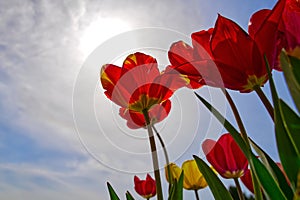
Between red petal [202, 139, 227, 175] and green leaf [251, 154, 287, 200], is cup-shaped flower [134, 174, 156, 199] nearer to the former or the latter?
red petal [202, 139, 227, 175]

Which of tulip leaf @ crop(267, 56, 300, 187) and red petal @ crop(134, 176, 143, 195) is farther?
red petal @ crop(134, 176, 143, 195)

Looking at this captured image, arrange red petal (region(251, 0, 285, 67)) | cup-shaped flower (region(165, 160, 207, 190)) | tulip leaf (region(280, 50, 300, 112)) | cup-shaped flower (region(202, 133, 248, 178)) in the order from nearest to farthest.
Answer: tulip leaf (region(280, 50, 300, 112)) → red petal (region(251, 0, 285, 67)) → cup-shaped flower (region(202, 133, 248, 178)) → cup-shaped flower (region(165, 160, 207, 190))

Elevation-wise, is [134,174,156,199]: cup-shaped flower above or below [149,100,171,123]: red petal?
above

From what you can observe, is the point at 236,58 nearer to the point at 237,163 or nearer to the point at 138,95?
the point at 138,95

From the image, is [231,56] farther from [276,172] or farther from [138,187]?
[138,187]

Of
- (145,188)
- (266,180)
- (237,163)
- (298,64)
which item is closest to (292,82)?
(298,64)

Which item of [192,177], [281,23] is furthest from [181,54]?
[192,177]

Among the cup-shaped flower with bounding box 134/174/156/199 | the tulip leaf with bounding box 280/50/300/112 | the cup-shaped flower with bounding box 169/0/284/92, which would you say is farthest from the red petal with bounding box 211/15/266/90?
the cup-shaped flower with bounding box 134/174/156/199
